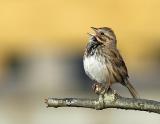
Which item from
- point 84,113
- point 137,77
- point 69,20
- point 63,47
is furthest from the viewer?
point 69,20

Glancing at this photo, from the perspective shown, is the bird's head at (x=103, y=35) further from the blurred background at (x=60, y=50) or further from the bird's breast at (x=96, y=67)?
the blurred background at (x=60, y=50)

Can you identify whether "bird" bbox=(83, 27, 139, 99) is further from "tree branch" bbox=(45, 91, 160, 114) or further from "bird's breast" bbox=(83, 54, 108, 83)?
"tree branch" bbox=(45, 91, 160, 114)

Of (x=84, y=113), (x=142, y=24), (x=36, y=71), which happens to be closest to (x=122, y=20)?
(x=142, y=24)

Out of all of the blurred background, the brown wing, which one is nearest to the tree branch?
the brown wing

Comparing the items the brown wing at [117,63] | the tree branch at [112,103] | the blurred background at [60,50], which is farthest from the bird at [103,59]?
the blurred background at [60,50]

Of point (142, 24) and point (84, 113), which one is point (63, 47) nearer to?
point (142, 24)

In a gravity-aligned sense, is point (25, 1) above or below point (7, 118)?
above

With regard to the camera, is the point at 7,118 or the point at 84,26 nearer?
the point at 7,118
